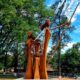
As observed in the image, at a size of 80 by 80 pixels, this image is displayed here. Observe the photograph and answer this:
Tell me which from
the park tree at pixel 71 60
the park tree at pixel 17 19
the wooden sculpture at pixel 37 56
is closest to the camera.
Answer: the wooden sculpture at pixel 37 56

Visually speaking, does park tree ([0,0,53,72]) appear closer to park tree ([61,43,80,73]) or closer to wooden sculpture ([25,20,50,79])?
park tree ([61,43,80,73])

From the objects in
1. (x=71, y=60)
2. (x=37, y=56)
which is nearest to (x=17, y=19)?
(x=71, y=60)

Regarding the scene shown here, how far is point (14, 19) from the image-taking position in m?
33.1

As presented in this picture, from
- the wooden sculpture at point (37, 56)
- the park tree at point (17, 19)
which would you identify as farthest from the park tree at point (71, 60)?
the wooden sculpture at point (37, 56)

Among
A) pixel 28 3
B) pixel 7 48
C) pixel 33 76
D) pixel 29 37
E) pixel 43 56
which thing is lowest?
pixel 33 76

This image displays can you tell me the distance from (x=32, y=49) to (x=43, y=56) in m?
0.37

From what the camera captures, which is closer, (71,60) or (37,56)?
(37,56)

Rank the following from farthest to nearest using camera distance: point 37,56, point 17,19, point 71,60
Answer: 1. point 71,60
2. point 17,19
3. point 37,56

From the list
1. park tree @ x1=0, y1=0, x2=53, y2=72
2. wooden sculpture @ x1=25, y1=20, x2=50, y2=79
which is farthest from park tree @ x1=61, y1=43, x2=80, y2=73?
wooden sculpture @ x1=25, y1=20, x2=50, y2=79

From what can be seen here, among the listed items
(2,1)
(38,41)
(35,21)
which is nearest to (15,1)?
(2,1)

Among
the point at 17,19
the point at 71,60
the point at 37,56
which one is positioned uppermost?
the point at 17,19

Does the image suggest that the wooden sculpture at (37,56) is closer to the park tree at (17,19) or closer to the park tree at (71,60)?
the park tree at (17,19)

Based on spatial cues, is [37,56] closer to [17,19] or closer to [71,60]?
[17,19]

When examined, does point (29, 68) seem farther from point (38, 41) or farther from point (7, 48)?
point (7, 48)
